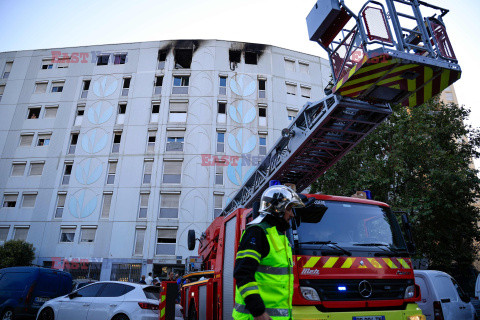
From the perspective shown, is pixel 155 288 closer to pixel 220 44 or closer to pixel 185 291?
pixel 185 291

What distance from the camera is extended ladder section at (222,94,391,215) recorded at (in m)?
5.07

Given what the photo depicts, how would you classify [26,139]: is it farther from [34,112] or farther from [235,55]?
[235,55]

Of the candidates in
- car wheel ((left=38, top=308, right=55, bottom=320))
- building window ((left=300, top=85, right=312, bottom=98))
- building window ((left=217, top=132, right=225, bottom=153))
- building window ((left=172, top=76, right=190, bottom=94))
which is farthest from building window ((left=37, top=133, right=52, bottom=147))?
building window ((left=300, top=85, right=312, bottom=98))

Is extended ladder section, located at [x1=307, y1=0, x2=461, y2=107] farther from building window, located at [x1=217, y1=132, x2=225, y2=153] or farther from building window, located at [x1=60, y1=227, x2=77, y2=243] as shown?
building window, located at [x1=60, y1=227, x2=77, y2=243]

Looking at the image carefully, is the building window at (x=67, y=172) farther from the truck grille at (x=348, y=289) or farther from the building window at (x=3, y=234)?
the truck grille at (x=348, y=289)

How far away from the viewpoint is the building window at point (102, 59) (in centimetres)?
2658

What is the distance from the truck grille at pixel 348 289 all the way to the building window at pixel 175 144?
66.2ft

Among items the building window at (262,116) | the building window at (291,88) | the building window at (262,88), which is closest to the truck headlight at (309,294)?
the building window at (262,116)

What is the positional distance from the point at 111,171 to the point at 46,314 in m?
16.2

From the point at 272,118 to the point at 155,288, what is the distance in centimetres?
1862

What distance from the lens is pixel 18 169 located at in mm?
23875

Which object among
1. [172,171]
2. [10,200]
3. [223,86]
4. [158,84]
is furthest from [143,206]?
[223,86]

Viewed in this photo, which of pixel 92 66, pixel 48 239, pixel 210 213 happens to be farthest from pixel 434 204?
pixel 92 66

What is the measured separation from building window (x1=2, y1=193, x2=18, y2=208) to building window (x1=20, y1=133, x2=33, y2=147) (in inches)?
160
